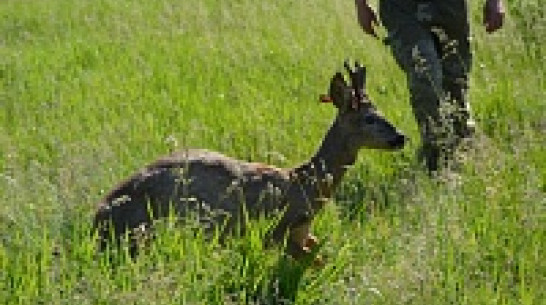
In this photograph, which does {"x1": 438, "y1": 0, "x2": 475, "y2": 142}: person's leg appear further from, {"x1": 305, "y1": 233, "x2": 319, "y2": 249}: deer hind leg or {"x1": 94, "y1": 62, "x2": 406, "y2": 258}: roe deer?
{"x1": 305, "y1": 233, "x2": 319, "y2": 249}: deer hind leg

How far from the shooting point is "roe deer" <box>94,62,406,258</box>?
207 inches

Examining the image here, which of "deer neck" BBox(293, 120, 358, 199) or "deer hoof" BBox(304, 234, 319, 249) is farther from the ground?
"deer neck" BBox(293, 120, 358, 199)

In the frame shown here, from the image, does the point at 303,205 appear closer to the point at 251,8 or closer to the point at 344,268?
the point at 344,268

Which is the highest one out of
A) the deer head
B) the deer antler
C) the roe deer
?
the deer antler

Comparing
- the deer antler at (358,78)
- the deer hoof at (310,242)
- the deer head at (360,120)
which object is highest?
the deer antler at (358,78)

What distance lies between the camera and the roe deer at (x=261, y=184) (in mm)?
5258

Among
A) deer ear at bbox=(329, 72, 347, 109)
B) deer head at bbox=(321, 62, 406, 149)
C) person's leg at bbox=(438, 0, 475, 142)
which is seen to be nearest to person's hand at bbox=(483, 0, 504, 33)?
person's leg at bbox=(438, 0, 475, 142)

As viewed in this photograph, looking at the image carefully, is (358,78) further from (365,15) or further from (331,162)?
(365,15)

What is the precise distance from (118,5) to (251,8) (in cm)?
221

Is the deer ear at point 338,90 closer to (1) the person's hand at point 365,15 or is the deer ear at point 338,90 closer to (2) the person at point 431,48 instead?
(2) the person at point 431,48

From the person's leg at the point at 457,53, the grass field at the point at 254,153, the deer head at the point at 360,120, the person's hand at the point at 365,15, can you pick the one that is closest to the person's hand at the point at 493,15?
the person's leg at the point at 457,53

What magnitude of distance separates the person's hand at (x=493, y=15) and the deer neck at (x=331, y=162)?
125cm

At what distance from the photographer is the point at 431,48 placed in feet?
22.0

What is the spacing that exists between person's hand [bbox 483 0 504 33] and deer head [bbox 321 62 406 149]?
111 centimetres
